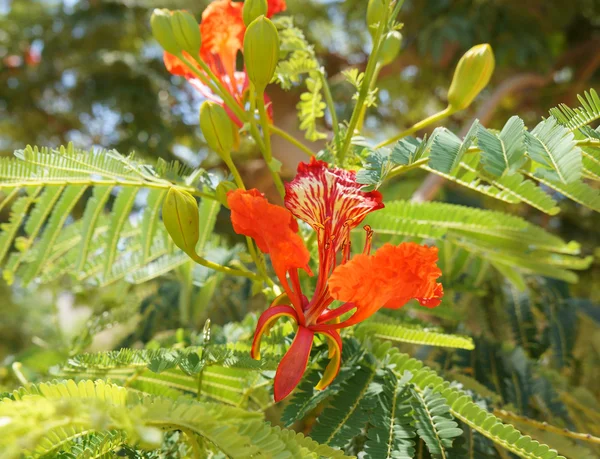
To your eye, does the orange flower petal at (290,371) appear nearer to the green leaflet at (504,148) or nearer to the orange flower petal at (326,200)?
the orange flower petal at (326,200)

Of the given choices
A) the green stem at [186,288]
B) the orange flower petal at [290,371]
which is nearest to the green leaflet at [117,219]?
the green stem at [186,288]

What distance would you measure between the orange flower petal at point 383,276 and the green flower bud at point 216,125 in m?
0.23

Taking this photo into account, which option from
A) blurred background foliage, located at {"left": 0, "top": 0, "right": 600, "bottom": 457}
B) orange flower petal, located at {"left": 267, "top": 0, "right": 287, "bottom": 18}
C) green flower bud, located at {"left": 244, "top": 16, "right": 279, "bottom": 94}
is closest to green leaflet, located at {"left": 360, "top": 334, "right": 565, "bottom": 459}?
green flower bud, located at {"left": 244, "top": 16, "right": 279, "bottom": 94}

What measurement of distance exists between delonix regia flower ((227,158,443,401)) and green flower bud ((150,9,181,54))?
0.26 m

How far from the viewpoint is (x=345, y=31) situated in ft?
10.4

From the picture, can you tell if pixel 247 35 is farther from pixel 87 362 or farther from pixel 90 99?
pixel 90 99

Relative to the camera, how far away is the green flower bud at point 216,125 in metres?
0.70

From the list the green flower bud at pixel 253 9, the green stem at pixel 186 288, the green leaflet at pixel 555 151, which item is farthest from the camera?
the green stem at pixel 186 288

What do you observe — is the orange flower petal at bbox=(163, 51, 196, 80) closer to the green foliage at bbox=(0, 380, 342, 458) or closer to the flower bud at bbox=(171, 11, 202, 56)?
the flower bud at bbox=(171, 11, 202, 56)

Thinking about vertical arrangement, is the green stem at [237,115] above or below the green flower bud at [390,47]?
below

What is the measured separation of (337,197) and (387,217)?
0.30 meters

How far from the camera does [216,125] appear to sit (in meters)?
0.70

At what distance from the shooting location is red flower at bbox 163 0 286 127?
818 millimetres

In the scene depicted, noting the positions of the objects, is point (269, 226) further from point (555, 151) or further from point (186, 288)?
point (186, 288)
